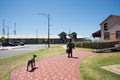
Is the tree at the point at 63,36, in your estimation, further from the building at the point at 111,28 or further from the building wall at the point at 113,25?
the building wall at the point at 113,25

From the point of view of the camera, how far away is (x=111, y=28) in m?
33.0

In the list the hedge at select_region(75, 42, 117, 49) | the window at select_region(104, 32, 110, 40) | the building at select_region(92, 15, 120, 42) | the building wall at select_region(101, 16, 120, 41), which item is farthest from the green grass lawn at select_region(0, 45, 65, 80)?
the window at select_region(104, 32, 110, 40)

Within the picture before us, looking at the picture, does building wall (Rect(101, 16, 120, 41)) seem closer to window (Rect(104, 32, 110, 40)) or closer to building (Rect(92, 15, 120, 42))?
building (Rect(92, 15, 120, 42))

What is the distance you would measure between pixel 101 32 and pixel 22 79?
2872 centimetres

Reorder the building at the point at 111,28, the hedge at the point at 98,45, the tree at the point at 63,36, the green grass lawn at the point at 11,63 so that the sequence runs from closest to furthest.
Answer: the green grass lawn at the point at 11,63 < the hedge at the point at 98,45 < the building at the point at 111,28 < the tree at the point at 63,36

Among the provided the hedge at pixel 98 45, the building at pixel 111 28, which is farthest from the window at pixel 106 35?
the hedge at pixel 98 45

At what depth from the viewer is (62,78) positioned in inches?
362

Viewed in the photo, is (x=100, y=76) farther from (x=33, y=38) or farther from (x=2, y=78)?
(x=33, y=38)

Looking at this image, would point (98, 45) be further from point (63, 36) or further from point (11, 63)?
point (63, 36)

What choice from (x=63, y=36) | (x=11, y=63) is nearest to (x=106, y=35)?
(x=11, y=63)

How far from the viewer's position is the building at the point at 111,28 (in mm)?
31688

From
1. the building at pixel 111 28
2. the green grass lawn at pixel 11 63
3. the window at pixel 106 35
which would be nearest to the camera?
the green grass lawn at pixel 11 63

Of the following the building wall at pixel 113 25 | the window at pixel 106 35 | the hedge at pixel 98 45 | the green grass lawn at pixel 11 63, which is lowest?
the green grass lawn at pixel 11 63

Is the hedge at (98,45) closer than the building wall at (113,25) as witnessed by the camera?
Yes
